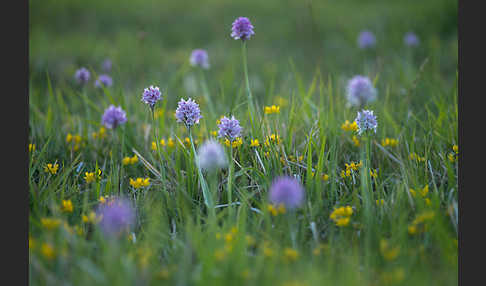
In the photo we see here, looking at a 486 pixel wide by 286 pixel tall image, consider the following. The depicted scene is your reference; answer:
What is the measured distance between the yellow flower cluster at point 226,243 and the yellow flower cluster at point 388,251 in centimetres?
73

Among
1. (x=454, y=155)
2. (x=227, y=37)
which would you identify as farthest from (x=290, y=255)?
(x=227, y=37)

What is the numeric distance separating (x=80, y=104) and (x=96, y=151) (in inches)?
63.5

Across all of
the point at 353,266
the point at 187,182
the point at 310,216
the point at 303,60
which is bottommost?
the point at 353,266

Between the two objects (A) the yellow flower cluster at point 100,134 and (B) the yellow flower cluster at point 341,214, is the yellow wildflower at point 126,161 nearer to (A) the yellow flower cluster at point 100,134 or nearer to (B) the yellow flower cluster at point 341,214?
(A) the yellow flower cluster at point 100,134

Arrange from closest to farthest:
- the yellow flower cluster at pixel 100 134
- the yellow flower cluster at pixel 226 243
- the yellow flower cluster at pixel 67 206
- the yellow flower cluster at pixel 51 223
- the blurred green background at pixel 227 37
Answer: the yellow flower cluster at pixel 226 243, the yellow flower cluster at pixel 51 223, the yellow flower cluster at pixel 67 206, the yellow flower cluster at pixel 100 134, the blurred green background at pixel 227 37

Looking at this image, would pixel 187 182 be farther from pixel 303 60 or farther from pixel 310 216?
pixel 303 60

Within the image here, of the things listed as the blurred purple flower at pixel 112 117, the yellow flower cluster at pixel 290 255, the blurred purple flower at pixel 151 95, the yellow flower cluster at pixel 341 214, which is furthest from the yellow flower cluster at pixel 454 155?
the blurred purple flower at pixel 112 117

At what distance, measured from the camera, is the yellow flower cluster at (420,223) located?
189cm

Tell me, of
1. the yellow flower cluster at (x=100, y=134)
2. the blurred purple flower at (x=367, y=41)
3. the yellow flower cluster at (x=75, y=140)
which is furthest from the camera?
the blurred purple flower at (x=367, y=41)

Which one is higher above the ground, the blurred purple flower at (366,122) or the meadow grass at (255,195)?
the blurred purple flower at (366,122)

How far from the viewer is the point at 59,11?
7125 millimetres

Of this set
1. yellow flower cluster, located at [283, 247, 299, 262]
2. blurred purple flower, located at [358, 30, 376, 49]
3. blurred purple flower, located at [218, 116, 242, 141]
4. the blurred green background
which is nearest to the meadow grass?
yellow flower cluster, located at [283, 247, 299, 262]

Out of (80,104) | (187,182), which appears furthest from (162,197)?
(80,104)

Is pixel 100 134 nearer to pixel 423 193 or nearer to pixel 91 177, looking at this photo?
pixel 91 177
